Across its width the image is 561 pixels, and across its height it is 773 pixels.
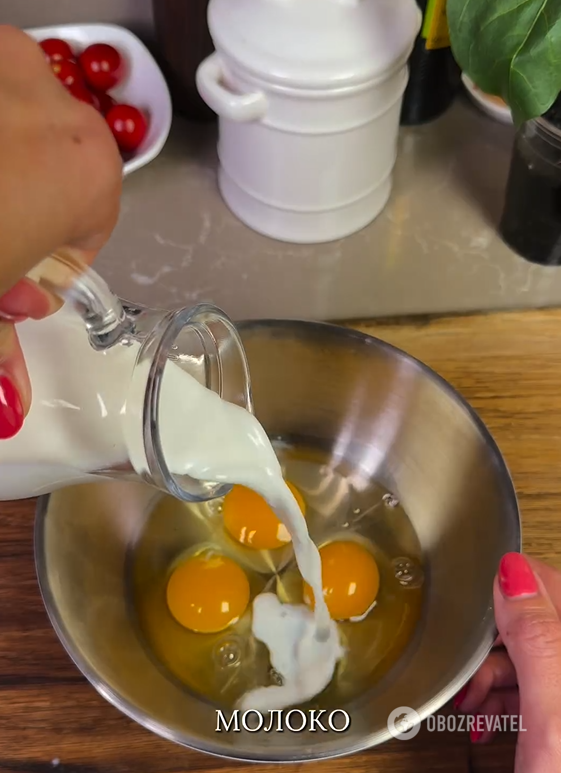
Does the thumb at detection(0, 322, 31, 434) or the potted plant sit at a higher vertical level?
the potted plant

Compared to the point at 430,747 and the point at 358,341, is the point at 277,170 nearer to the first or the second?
the point at 358,341

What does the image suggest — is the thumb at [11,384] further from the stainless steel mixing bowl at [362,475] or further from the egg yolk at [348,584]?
the egg yolk at [348,584]

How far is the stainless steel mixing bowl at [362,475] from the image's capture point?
0.63 metres

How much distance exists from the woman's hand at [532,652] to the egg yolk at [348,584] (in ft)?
0.56

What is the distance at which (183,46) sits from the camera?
1050 millimetres

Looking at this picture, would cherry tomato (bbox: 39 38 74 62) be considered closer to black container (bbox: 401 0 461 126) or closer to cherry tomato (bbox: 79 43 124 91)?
cherry tomato (bbox: 79 43 124 91)

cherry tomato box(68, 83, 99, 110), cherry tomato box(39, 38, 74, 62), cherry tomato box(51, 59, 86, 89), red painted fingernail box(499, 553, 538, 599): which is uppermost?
cherry tomato box(39, 38, 74, 62)

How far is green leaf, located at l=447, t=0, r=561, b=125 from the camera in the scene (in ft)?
2.43

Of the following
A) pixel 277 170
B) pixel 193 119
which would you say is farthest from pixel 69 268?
pixel 193 119
